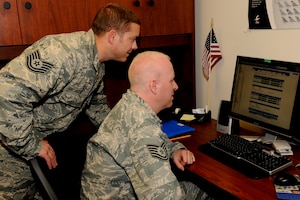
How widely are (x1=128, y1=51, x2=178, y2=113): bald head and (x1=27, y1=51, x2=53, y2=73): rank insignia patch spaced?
43 cm

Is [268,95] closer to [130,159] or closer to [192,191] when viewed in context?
[192,191]

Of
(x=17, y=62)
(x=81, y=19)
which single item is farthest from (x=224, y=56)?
(x=17, y=62)

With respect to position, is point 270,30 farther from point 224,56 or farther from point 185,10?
point 185,10

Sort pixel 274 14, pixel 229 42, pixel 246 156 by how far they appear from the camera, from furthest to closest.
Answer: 1. pixel 229 42
2. pixel 274 14
3. pixel 246 156

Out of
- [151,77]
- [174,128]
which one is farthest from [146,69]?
[174,128]

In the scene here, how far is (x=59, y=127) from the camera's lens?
1.90 meters

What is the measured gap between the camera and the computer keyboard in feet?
4.65

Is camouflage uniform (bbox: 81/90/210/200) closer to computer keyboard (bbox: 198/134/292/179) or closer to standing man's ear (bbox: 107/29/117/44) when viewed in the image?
computer keyboard (bbox: 198/134/292/179)

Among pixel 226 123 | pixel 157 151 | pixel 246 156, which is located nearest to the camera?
pixel 157 151

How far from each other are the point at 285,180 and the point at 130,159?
2.04 feet

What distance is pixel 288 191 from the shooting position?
1.25m

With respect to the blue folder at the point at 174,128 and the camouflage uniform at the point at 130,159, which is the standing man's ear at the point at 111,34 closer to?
the camouflage uniform at the point at 130,159

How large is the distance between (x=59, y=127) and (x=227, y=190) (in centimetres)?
103

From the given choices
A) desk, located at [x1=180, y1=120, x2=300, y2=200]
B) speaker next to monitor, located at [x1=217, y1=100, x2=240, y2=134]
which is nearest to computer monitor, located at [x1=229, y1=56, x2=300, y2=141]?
speaker next to monitor, located at [x1=217, y1=100, x2=240, y2=134]
